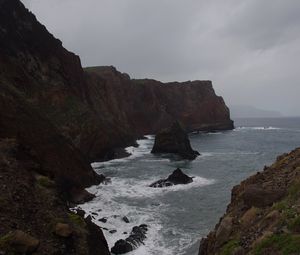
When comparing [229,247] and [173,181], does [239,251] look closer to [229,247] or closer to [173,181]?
[229,247]

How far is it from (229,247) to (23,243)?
7242 mm

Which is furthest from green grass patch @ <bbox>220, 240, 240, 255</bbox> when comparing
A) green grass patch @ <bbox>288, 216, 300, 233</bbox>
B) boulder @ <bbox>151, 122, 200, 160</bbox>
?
boulder @ <bbox>151, 122, 200, 160</bbox>

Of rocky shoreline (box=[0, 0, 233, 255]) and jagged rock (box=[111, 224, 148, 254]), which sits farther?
jagged rock (box=[111, 224, 148, 254])

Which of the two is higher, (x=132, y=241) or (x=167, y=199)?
(x=167, y=199)

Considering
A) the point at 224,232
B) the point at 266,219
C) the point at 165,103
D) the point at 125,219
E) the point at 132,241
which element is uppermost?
the point at 165,103

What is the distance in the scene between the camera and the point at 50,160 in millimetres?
34125

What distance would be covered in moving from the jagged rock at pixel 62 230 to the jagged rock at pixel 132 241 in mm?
7734

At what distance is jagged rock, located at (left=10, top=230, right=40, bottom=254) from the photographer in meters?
14.4

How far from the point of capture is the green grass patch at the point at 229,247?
12098mm

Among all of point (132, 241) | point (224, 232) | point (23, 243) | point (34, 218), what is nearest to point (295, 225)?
point (224, 232)

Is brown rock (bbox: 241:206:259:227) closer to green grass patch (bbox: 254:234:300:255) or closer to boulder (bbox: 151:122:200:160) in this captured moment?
green grass patch (bbox: 254:234:300:255)

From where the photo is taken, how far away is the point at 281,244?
1063 cm

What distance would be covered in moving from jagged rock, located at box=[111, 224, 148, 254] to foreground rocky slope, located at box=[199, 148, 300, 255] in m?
8.44

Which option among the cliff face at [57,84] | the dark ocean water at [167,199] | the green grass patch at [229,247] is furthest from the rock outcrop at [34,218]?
the cliff face at [57,84]
